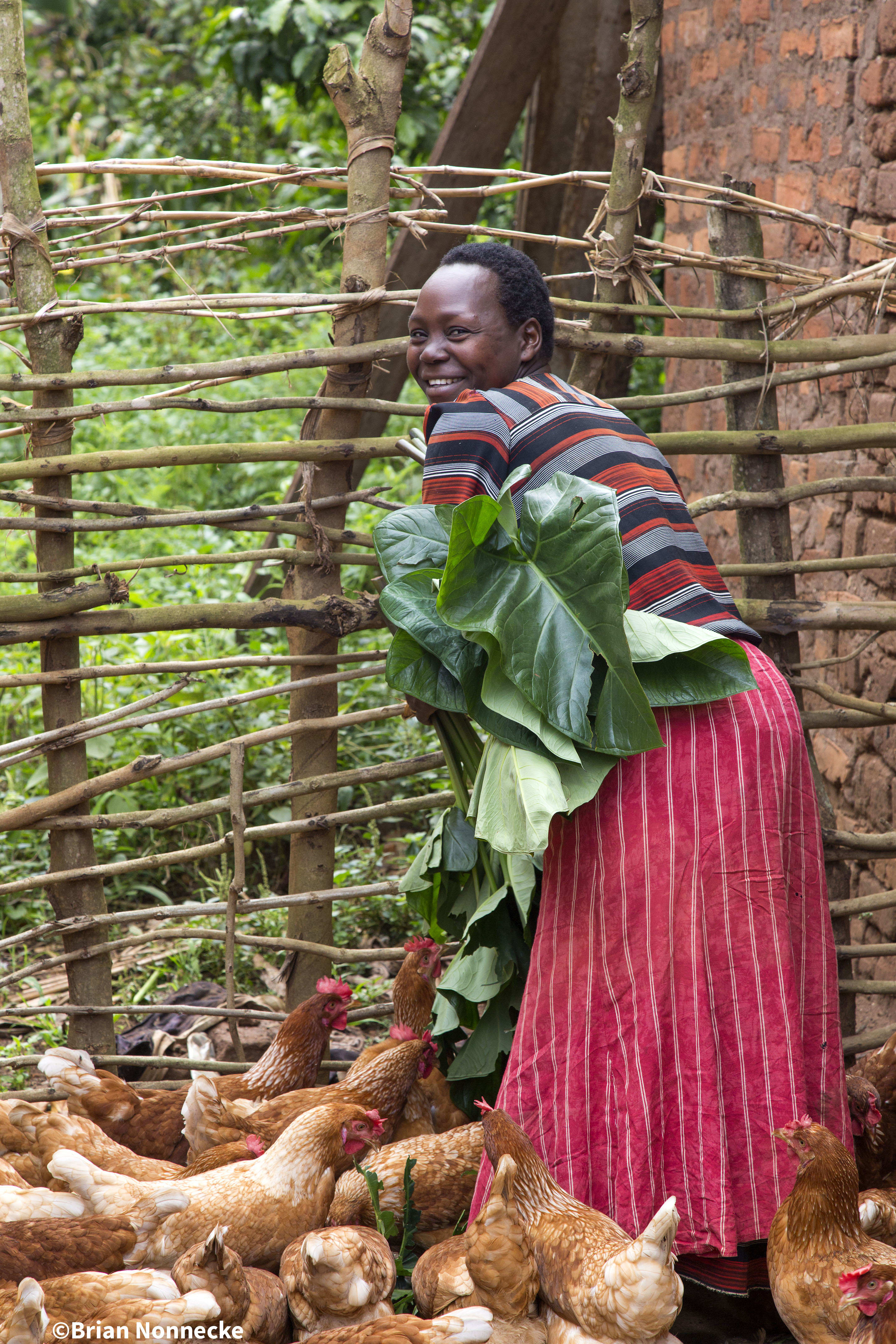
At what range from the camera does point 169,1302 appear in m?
1.72

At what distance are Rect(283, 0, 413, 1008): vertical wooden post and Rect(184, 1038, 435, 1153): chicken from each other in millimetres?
573

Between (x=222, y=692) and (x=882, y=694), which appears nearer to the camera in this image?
(x=882, y=694)

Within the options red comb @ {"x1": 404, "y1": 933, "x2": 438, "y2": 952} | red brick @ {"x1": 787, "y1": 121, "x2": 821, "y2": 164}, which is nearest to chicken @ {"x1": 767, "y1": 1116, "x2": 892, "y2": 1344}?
red comb @ {"x1": 404, "y1": 933, "x2": 438, "y2": 952}

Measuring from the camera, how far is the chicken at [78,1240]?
1.93m

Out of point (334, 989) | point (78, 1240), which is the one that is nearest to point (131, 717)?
point (334, 989)

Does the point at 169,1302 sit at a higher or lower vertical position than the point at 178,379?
lower

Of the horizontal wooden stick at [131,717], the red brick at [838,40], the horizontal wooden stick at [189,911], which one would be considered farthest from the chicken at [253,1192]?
the red brick at [838,40]

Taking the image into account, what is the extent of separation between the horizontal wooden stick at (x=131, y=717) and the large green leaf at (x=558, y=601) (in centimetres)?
95

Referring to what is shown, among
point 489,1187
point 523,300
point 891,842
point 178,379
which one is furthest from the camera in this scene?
point 891,842

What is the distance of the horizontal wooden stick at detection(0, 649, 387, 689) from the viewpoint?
2705mm

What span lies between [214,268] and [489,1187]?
887 cm

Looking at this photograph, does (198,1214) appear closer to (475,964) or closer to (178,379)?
(475,964)

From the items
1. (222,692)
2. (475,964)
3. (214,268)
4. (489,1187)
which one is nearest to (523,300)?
(475,964)

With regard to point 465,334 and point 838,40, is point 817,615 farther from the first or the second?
point 838,40
